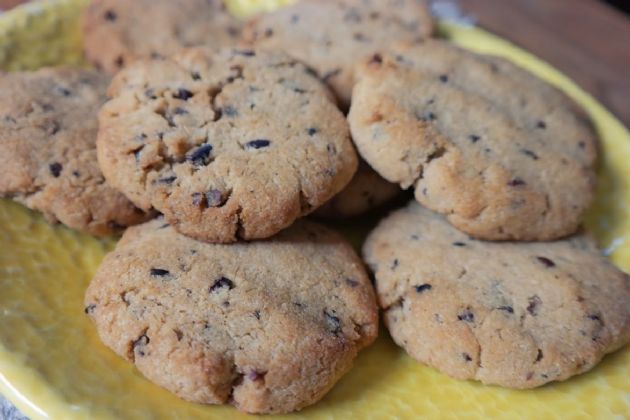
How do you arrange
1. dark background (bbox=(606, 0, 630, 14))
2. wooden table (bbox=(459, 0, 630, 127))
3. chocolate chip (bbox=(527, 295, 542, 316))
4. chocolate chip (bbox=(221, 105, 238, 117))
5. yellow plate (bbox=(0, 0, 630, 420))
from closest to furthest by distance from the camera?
yellow plate (bbox=(0, 0, 630, 420))
chocolate chip (bbox=(527, 295, 542, 316))
chocolate chip (bbox=(221, 105, 238, 117))
wooden table (bbox=(459, 0, 630, 127))
dark background (bbox=(606, 0, 630, 14))

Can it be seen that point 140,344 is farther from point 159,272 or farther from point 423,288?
point 423,288

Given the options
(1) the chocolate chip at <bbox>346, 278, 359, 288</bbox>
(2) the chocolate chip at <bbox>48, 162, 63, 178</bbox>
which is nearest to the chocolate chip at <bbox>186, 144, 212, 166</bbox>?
(2) the chocolate chip at <bbox>48, 162, 63, 178</bbox>

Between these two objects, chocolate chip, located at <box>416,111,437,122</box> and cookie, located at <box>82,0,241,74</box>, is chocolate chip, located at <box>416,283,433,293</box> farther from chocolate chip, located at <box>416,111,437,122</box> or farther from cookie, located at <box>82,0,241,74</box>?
cookie, located at <box>82,0,241,74</box>

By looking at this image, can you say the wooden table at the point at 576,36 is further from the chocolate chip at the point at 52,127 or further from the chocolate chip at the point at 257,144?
the chocolate chip at the point at 52,127

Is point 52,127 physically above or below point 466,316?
above

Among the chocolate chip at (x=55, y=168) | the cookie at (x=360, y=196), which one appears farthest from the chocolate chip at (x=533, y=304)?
the chocolate chip at (x=55, y=168)

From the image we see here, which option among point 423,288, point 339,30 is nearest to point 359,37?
point 339,30

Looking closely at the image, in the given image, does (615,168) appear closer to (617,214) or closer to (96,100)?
(617,214)
